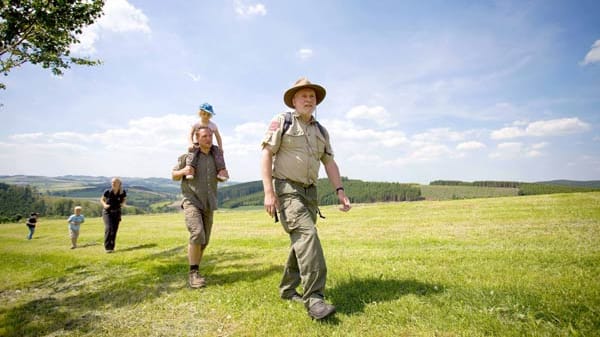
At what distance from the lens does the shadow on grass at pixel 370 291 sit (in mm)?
4949

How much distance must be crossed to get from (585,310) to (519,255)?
398 cm

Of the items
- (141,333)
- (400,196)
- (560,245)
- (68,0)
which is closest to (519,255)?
(560,245)

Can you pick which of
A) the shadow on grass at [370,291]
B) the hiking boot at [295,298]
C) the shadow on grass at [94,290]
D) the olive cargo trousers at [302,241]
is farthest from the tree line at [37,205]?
the shadow on grass at [370,291]

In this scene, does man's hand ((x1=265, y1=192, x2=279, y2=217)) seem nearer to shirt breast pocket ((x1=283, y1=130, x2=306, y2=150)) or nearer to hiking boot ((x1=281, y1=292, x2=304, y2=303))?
shirt breast pocket ((x1=283, y1=130, x2=306, y2=150))

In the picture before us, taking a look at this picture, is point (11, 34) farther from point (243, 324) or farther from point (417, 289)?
point (417, 289)

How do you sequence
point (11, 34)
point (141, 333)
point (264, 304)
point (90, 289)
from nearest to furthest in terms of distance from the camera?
1. point (141, 333)
2. point (264, 304)
3. point (90, 289)
4. point (11, 34)

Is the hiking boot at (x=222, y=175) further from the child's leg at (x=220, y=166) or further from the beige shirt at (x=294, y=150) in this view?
the beige shirt at (x=294, y=150)

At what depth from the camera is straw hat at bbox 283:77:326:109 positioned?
5285 millimetres

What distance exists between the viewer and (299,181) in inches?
201

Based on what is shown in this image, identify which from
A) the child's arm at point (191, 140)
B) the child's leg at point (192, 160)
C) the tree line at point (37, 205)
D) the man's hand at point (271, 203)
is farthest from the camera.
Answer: the tree line at point (37, 205)

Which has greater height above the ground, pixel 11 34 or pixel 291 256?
pixel 11 34

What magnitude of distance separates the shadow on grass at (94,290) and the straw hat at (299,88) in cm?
436

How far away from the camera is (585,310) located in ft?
13.3

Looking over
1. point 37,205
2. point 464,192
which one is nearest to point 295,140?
point 464,192
